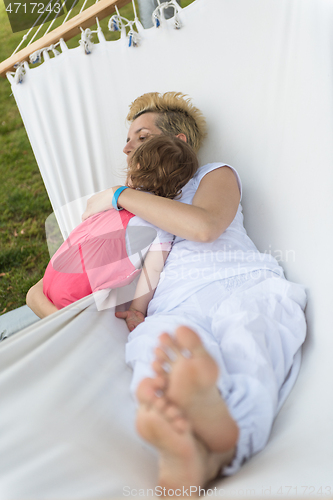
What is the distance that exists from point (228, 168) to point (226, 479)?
76 cm

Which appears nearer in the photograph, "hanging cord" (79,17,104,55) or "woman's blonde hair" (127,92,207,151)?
"woman's blonde hair" (127,92,207,151)

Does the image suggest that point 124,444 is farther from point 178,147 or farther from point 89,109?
point 89,109

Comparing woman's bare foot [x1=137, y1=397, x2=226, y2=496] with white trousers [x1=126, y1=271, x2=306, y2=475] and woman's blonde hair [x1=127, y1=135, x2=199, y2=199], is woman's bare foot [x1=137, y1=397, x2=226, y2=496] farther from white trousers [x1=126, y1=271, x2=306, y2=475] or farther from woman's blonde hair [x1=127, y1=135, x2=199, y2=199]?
woman's blonde hair [x1=127, y1=135, x2=199, y2=199]

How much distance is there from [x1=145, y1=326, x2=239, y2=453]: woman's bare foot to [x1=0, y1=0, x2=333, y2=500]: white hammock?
9 centimetres

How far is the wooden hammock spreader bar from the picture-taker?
4.95 feet

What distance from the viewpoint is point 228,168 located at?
3.38 ft

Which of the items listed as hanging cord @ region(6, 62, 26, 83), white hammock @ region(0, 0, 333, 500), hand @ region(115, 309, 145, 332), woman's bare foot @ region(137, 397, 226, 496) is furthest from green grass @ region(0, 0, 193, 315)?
woman's bare foot @ region(137, 397, 226, 496)

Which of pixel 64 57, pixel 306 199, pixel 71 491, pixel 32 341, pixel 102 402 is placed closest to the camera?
pixel 71 491

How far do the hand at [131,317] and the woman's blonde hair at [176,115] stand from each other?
0.64m

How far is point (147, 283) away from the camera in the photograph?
0.98m

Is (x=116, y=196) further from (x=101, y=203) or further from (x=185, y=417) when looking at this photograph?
(x=185, y=417)

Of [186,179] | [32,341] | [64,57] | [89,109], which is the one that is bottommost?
[32,341]

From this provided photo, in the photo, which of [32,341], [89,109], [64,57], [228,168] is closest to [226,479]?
[32,341]

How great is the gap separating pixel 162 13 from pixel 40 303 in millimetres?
1169
